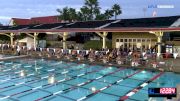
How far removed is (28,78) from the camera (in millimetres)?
16797

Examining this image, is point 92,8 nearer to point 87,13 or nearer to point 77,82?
point 87,13

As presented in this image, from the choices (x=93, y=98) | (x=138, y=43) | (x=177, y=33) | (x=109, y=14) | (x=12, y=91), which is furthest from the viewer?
(x=109, y=14)

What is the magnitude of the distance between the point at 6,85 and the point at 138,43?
14860 mm

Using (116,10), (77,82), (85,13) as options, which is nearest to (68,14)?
(85,13)

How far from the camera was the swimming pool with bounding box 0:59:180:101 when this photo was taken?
12.6m

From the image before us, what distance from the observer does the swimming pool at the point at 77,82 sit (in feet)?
41.3

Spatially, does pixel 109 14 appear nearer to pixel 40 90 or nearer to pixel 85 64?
pixel 85 64

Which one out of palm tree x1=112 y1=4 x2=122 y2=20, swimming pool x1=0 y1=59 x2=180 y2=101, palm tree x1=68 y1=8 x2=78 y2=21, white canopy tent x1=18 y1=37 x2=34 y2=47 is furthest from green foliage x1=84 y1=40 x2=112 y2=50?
palm tree x1=112 y1=4 x2=122 y2=20

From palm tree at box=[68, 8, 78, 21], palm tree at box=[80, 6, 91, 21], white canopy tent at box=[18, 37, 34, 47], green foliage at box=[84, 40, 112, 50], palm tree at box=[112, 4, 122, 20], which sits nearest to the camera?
green foliage at box=[84, 40, 112, 50]

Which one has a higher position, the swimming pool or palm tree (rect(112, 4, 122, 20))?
palm tree (rect(112, 4, 122, 20))

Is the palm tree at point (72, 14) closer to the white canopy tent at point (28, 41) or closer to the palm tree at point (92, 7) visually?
the palm tree at point (92, 7)

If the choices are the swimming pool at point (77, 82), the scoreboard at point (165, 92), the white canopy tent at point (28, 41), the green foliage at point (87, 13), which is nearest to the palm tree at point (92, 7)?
the green foliage at point (87, 13)

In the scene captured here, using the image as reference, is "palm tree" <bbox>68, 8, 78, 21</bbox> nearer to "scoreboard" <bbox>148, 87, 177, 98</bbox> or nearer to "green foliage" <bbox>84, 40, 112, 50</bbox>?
"green foliage" <bbox>84, 40, 112, 50</bbox>

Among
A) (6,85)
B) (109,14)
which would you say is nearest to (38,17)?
(109,14)
